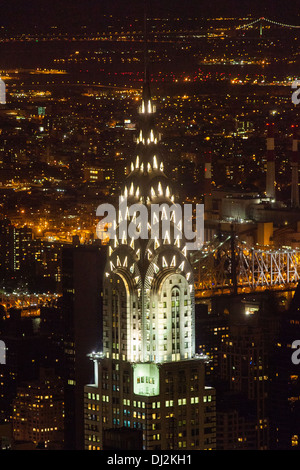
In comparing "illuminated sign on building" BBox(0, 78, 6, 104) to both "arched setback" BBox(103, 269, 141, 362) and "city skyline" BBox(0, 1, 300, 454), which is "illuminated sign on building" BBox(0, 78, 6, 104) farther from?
"arched setback" BBox(103, 269, 141, 362)

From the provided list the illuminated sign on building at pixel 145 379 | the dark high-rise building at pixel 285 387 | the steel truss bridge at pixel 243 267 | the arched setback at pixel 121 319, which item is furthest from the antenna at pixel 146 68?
the steel truss bridge at pixel 243 267

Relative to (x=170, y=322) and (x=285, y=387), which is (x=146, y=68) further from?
(x=285, y=387)

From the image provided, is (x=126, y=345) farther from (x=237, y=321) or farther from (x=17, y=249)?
(x=17, y=249)

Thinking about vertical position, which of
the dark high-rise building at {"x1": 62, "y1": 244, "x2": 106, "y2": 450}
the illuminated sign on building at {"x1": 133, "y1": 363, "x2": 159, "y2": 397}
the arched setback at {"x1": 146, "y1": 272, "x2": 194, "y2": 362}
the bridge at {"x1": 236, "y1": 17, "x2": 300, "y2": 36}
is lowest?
the illuminated sign on building at {"x1": 133, "y1": 363, "x2": 159, "y2": 397}

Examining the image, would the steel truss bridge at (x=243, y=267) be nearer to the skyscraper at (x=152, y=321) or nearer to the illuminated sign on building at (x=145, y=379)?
the skyscraper at (x=152, y=321)

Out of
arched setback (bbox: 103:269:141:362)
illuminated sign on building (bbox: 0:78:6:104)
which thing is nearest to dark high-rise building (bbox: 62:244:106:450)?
arched setback (bbox: 103:269:141:362)

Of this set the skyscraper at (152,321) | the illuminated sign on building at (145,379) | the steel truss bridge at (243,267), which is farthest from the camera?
the steel truss bridge at (243,267)

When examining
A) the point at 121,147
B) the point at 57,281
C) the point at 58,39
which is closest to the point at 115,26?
the point at 58,39
